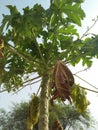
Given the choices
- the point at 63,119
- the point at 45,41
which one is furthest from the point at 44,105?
the point at 63,119

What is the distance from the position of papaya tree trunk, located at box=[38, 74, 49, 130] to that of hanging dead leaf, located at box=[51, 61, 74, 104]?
1.33 meters

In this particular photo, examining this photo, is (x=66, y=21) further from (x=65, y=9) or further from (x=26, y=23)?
(x=26, y=23)

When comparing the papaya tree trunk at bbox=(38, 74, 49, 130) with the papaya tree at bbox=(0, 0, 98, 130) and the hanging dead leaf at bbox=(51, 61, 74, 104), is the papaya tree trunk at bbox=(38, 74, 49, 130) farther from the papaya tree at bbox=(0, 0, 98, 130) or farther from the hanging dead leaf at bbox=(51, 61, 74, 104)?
the hanging dead leaf at bbox=(51, 61, 74, 104)

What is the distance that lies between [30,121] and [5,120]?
3637 centimetres

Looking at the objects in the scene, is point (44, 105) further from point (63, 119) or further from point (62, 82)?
point (63, 119)

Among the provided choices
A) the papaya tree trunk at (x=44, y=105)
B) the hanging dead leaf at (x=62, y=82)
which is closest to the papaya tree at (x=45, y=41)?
the papaya tree trunk at (x=44, y=105)

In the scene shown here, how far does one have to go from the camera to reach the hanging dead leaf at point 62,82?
2.92 m

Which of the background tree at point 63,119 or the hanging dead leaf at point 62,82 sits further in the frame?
the background tree at point 63,119

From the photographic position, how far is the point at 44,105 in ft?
14.5

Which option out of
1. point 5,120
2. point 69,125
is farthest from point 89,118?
point 5,120

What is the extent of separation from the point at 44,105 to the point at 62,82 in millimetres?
1537

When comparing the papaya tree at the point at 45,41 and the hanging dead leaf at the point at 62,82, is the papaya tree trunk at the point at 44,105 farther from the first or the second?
the hanging dead leaf at the point at 62,82

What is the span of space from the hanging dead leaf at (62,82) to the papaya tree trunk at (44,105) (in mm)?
1327

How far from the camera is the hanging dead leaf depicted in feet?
9.57
